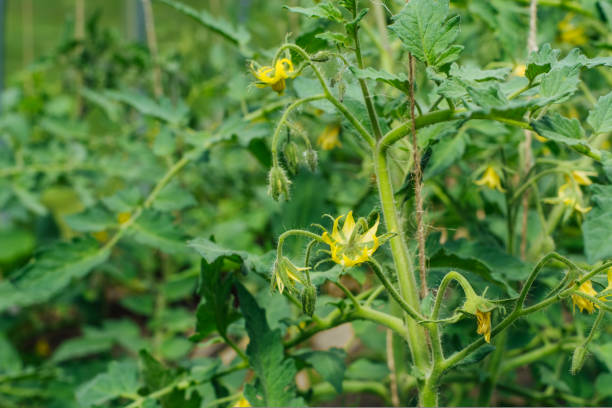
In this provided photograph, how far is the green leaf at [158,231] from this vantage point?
0.85 m

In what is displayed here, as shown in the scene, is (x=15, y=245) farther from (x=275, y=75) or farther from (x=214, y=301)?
(x=275, y=75)

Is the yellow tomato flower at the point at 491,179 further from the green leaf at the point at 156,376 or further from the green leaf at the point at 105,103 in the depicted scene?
the green leaf at the point at 105,103

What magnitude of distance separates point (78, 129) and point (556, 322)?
1.13 meters

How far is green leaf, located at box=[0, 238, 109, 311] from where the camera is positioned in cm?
79

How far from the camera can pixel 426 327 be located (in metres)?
0.53

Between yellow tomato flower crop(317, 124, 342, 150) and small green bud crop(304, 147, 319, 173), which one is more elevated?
yellow tomato flower crop(317, 124, 342, 150)

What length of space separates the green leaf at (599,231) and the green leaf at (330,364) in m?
0.34

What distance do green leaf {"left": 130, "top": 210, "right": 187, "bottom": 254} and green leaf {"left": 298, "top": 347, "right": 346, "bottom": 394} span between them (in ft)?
0.89

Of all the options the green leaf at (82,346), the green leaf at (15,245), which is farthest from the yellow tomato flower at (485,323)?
the green leaf at (15,245)

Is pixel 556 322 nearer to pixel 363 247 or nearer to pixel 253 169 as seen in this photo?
pixel 363 247

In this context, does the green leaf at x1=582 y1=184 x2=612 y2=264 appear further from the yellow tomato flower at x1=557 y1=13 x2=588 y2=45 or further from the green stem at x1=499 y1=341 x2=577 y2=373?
the yellow tomato flower at x1=557 y1=13 x2=588 y2=45

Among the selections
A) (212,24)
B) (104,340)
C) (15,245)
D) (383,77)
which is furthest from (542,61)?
(15,245)

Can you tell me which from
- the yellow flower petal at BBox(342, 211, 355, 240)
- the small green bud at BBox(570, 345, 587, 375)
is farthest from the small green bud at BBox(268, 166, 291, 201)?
the small green bud at BBox(570, 345, 587, 375)

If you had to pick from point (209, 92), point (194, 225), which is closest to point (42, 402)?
point (194, 225)
